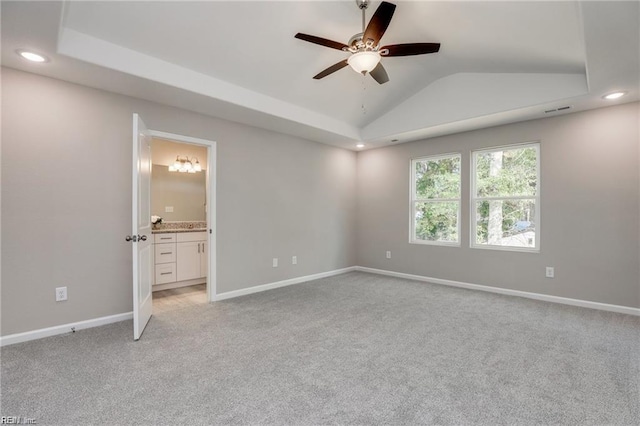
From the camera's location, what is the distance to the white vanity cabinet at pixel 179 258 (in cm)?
450

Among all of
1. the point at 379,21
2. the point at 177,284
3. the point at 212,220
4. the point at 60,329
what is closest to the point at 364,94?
the point at 379,21

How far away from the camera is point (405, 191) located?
5.51 meters

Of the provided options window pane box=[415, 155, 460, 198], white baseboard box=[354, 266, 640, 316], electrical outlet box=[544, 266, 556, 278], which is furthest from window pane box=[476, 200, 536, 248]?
white baseboard box=[354, 266, 640, 316]

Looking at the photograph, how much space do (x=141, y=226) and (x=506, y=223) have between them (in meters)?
4.70

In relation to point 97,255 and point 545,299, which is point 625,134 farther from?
point 97,255

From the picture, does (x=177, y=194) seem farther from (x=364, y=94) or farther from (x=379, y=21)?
(x=379, y=21)

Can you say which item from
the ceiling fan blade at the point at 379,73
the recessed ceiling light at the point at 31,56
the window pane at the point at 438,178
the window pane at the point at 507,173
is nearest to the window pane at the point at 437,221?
the window pane at the point at 438,178

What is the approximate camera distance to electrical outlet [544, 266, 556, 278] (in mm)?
4039

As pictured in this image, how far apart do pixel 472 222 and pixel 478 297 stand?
1166 millimetres

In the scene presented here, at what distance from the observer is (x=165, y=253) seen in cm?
454

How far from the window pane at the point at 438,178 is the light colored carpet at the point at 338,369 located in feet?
7.01

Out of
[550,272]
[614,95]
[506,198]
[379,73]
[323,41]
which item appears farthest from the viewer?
[506,198]

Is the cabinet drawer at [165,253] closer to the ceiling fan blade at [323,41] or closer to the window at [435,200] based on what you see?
the ceiling fan blade at [323,41]

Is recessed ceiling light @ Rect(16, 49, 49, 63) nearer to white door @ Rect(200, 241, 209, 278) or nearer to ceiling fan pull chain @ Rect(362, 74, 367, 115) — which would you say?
white door @ Rect(200, 241, 209, 278)
